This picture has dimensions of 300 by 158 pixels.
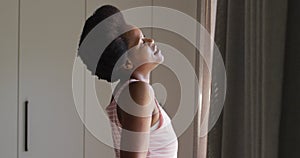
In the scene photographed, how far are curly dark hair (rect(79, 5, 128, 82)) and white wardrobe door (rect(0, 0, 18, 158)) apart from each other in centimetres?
122

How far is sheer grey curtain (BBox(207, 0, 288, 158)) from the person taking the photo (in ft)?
2.40

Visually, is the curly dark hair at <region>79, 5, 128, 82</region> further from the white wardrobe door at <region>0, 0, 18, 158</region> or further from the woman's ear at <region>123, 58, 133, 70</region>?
the white wardrobe door at <region>0, 0, 18, 158</region>

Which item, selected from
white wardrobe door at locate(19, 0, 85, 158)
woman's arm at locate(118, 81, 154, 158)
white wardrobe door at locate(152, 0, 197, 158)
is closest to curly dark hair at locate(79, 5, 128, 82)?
woman's arm at locate(118, 81, 154, 158)

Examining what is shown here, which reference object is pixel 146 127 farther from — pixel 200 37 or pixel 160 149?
pixel 200 37

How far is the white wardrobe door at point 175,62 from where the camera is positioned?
8.62 feet

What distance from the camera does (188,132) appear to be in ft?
8.68

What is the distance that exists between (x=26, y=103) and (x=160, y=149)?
1.38 metres

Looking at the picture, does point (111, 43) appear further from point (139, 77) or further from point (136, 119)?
point (136, 119)

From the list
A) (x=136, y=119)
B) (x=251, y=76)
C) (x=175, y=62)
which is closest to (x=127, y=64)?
(x=136, y=119)

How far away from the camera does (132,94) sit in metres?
1.15

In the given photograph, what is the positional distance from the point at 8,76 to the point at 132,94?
56.1 inches

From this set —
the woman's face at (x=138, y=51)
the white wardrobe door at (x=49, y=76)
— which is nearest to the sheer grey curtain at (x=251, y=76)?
the woman's face at (x=138, y=51)

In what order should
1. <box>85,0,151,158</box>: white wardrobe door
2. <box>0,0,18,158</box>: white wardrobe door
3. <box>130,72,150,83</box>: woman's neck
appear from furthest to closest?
<box>85,0,151,158</box>: white wardrobe door → <box>0,0,18,158</box>: white wardrobe door → <box>130,72,150,83</box>: woman's neck

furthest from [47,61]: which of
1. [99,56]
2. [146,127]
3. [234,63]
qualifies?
[234,63]
